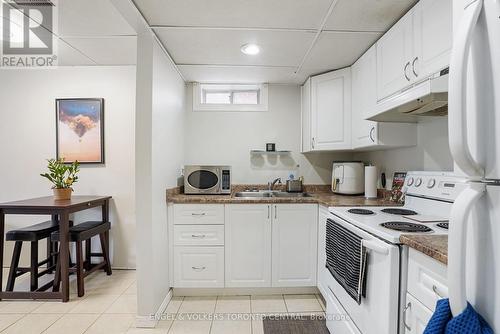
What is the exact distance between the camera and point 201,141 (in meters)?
2.96

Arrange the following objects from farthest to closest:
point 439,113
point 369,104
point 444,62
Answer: point 369,104, point 439,113, point 444,62

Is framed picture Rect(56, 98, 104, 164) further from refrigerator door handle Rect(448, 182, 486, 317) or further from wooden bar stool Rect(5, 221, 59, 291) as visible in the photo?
refrigerator door handle Rect(448, 182, 486, 317)

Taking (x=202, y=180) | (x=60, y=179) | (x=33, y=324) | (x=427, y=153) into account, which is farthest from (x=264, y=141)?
(x=33, y=324)

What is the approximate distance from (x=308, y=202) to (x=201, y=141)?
4.74ft

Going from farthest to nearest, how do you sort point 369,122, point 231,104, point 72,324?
point 231,104 → point 369,122 → point 72,324

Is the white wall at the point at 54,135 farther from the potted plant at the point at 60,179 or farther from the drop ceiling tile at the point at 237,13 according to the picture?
the drop ceiling tile at the point at 237,13

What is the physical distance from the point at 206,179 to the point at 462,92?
86.6 inches

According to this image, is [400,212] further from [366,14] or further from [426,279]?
[366,14]

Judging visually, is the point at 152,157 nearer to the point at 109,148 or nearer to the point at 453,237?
the point at 109,148

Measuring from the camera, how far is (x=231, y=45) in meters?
2.04

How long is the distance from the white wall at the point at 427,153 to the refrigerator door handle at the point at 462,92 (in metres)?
1.22

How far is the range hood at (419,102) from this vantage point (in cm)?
108

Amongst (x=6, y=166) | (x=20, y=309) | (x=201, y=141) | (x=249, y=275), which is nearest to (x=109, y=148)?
(x=201, y=141)

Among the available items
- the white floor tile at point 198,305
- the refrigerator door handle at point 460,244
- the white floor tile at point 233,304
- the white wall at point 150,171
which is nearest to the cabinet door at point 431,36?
the refrigerator door handle at point 460,244
